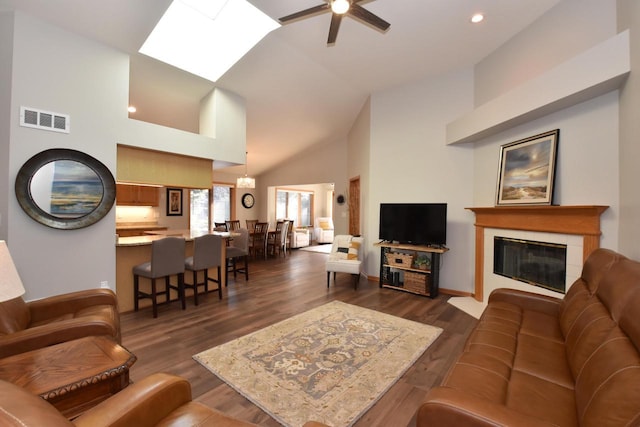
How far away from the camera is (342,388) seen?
2105mm

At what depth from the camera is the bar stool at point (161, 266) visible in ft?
11.2

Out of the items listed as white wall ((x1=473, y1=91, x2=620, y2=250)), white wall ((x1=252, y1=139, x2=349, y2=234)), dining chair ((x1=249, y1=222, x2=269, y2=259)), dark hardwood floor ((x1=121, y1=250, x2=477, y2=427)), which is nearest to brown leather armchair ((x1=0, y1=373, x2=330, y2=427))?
dark hardwood floor ((x1=121, y1=250, x2=477, y2=427))

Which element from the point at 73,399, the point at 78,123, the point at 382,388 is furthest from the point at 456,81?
the point at 73,399

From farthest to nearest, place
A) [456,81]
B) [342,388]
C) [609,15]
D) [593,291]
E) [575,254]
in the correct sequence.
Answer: [456,81]
[575,254]
[609,15]
[342,388]
[593,291]

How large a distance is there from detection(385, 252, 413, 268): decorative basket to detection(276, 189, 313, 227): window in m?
6.01

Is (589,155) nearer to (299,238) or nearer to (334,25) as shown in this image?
(334,25)

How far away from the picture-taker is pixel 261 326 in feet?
10.5

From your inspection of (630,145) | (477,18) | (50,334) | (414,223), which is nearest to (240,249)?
(414,223)

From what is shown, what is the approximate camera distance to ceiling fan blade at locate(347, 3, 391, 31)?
99.2 inches

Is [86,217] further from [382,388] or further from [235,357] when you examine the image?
[382,388]

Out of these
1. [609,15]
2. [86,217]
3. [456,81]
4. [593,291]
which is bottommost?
[593,291]

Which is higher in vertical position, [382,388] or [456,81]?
[456,81]

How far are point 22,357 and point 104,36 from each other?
331 cm

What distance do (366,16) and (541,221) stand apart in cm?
280
